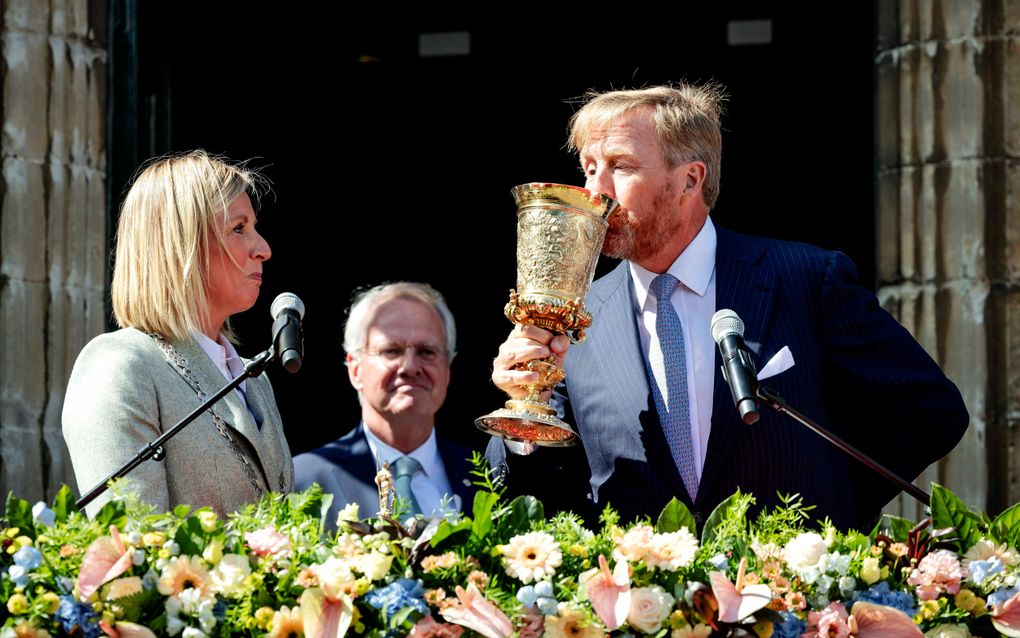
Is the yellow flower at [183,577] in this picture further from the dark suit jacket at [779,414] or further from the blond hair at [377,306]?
the blond hair at [377,306]

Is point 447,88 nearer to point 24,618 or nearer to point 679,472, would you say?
point 679,472

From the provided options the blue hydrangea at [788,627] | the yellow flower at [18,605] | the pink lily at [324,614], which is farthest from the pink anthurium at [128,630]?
the blue hydrangea at [788,627]

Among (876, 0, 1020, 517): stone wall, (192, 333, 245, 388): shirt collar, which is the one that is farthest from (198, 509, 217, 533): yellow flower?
(876, 0, 1020, 517): stone wall

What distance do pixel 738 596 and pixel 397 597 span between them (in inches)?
21.9

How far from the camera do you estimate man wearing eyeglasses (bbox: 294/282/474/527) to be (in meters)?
5.27

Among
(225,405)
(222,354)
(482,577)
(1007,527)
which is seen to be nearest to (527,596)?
(482,577)

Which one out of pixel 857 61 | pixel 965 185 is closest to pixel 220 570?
pixel 965 185

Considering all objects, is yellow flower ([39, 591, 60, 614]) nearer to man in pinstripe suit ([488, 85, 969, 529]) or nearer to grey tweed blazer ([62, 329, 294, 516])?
grey tweed blazer ([62, 329, 294, 516])

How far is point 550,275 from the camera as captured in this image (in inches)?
138

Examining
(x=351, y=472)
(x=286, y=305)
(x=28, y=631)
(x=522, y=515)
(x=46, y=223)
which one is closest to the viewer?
(x=28, y=631)

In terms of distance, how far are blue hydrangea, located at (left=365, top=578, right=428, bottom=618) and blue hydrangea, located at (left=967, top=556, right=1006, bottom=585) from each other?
3.10 feet

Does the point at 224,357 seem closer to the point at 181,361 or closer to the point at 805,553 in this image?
the point at 181,361

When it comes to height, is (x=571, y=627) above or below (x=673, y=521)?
below

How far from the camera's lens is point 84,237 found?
18.8ft
